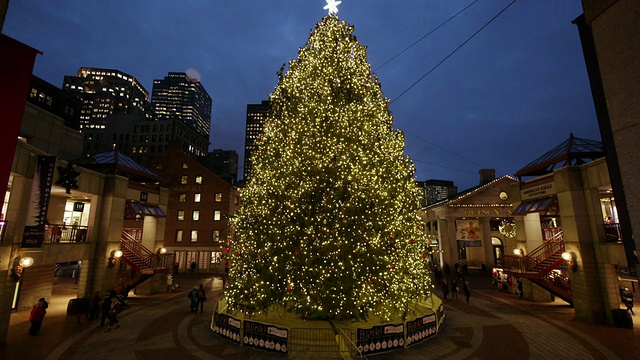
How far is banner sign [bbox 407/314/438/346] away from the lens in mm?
12227

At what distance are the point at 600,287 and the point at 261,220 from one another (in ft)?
60.7

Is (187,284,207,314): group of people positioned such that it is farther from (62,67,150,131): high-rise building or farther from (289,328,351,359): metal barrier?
(62,67,150,131): high-rise building

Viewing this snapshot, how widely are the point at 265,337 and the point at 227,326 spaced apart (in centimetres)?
229

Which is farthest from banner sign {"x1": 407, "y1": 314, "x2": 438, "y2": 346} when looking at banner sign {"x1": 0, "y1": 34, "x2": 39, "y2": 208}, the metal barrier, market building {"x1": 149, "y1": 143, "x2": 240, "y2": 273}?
market building {"x1": 149, "y1": 143, "x2": 240, "y2": 273}

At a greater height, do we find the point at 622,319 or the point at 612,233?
the point at 612,233

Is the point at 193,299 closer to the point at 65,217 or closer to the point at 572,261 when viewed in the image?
the point at 65,217

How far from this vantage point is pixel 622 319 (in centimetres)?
1484

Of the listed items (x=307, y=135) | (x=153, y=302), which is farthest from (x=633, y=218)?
(x=153, y=302)

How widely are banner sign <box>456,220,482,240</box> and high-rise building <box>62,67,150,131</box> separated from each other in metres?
157

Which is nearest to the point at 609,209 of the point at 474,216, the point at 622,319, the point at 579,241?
the point at 579,241

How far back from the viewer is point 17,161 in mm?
12883

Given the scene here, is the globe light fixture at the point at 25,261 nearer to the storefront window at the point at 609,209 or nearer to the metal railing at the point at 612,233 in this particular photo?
the metal railing at the point at 612,233

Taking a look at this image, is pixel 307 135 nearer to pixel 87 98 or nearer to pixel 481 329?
pixel 481 329

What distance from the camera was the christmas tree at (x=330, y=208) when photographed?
1196 centimetres
